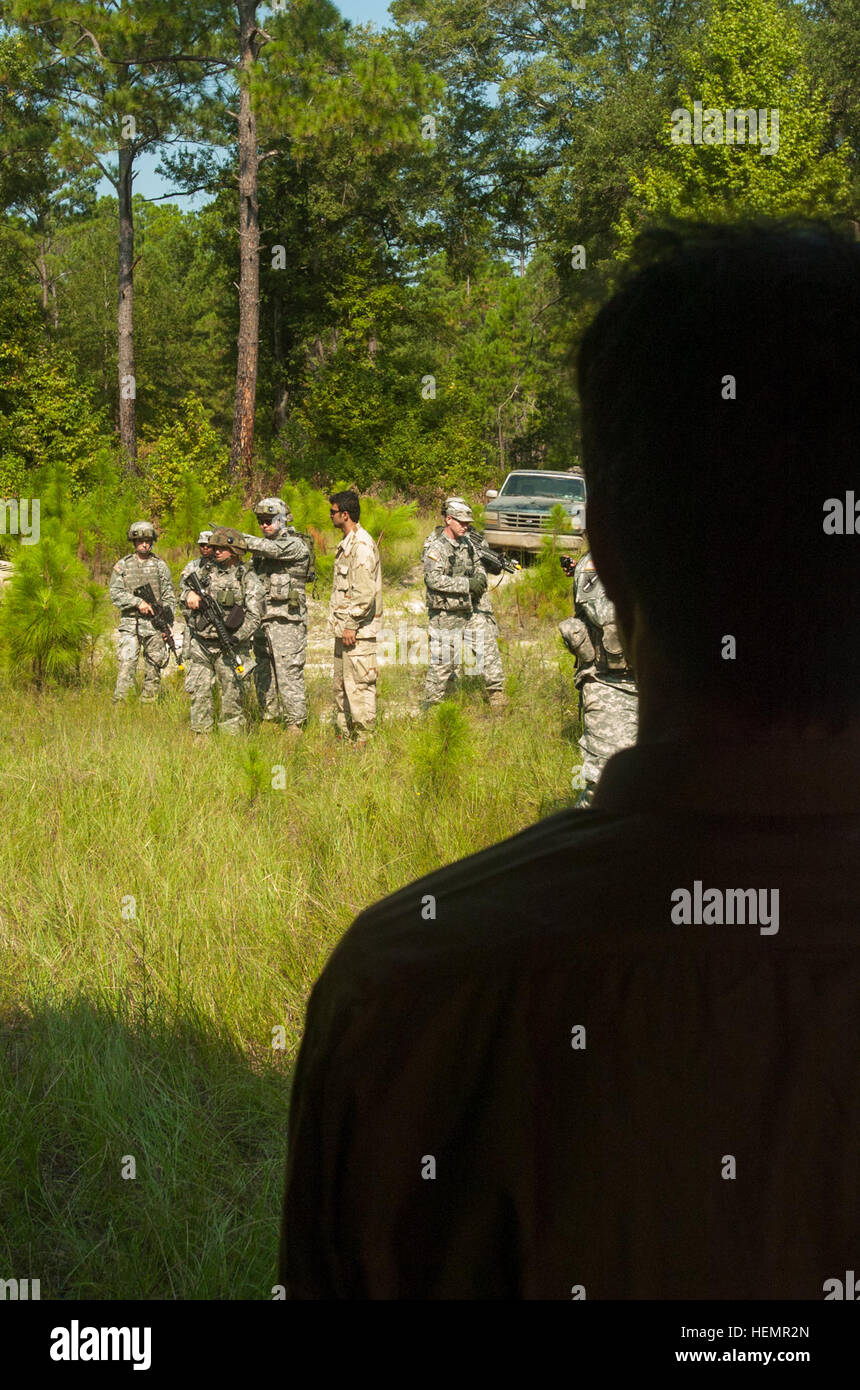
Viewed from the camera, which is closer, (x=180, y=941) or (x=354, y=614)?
(x=180, y=941)

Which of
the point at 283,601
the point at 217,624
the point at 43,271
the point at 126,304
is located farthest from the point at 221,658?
the point at 43,271

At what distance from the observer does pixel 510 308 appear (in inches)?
1259

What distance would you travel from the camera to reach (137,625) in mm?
10086

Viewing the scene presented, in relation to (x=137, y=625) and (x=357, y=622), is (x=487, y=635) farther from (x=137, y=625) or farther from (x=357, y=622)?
(x=137, y=625)

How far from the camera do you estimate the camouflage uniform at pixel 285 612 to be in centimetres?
888

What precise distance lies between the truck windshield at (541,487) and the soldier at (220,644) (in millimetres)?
9526

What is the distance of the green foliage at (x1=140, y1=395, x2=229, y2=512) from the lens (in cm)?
2106

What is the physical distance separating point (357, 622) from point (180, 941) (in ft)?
15.3

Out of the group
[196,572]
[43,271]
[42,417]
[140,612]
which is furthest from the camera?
[43,271]

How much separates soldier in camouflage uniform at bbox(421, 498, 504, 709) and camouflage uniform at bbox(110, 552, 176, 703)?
89.0 inches

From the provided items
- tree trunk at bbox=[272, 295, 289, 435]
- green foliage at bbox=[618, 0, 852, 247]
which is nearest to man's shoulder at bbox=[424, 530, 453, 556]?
green foliage at bbox=[618, 0, 852, 247]

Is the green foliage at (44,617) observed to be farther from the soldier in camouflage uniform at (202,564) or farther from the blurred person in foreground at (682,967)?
the blurred person in foreground at (682,967)

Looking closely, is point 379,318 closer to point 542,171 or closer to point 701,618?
point 542,171

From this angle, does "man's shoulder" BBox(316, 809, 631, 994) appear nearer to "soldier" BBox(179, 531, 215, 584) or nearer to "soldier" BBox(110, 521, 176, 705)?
"soldier" BBox(179, 531, 215, 584)
